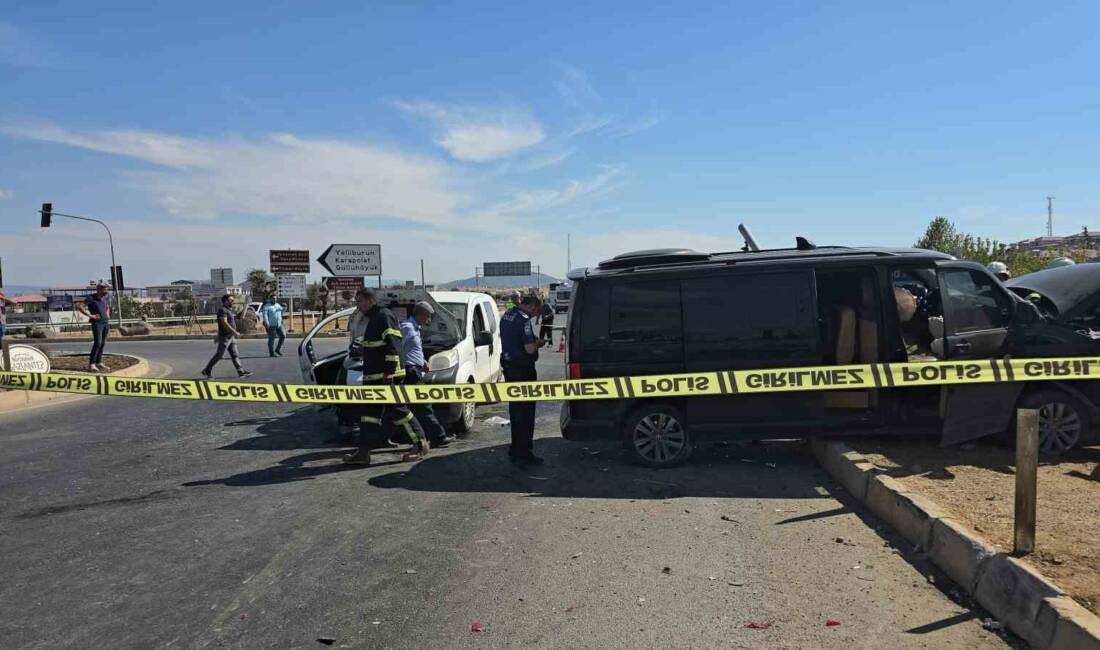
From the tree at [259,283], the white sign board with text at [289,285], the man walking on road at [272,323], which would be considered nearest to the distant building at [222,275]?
the tree at [259,283]

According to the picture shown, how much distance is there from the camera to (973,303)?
22.4 feet

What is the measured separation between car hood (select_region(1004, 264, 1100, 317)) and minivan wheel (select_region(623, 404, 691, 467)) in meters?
3.83

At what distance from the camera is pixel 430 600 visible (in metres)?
4.16

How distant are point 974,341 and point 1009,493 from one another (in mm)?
1784

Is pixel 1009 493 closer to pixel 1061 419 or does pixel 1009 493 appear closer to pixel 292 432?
pixel 1061 419

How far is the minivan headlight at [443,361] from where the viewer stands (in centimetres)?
873

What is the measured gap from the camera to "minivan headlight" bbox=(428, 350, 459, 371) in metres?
8.73

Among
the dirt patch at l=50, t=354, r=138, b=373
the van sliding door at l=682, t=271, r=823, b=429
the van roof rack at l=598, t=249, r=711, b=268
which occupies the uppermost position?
the van roof rack at l=598, t=249, r=711, b=268

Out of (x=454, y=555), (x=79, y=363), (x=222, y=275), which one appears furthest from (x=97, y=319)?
(x=222, y=275)

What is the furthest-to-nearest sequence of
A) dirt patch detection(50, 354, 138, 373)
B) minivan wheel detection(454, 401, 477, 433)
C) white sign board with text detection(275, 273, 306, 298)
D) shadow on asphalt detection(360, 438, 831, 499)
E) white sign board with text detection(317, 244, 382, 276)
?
white sign board with text detection(275, 273, 306, 298) → white sign board with text detection(317, 244, 382, 276) → dirt patch detection(50, 354, 138, 373) → minivan wheel detection(454, 401, 477, 433) → shadow on asphalt detection(360, 438, 831, 499)

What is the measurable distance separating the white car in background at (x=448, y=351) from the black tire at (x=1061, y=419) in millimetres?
5981

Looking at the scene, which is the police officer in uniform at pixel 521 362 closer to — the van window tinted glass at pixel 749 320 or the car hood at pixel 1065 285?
the van window tinted glass at pixel 749 320

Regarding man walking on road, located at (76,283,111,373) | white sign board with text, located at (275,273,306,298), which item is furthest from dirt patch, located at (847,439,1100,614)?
white sign board with text, located at (275,273,306,298)

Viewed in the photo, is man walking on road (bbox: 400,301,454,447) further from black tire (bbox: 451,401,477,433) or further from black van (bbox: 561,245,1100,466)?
black van (bbox: 561,245,1100,466)
